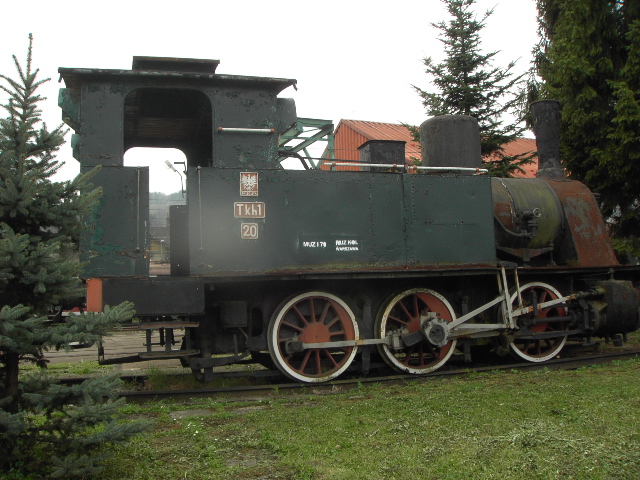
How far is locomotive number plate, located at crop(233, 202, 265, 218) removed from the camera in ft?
20.4

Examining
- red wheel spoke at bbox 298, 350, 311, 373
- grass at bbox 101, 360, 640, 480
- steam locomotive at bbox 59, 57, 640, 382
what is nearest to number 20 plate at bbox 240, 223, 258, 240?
steam locomotive at bbox 59, 57, 640, 382

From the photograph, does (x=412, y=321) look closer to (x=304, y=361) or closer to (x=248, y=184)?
(x=304, y=361)

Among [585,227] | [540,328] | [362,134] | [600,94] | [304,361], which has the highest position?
[362,134]

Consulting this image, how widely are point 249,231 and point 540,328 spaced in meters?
4.48

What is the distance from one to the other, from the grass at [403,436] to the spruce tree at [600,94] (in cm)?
658

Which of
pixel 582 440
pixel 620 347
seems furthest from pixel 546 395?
pixel 620 347

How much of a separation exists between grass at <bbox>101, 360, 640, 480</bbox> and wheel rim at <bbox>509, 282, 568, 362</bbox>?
5.27 feet

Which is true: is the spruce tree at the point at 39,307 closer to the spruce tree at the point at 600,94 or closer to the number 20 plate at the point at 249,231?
the number 20 plate at the point at 249,231

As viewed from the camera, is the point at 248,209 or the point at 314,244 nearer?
the point at 248,209

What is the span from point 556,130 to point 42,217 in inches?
301

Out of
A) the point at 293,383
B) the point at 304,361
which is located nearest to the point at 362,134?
the point at 304,361

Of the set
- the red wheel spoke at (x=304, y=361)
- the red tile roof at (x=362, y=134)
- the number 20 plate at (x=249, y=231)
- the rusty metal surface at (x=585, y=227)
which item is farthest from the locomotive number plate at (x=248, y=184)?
the red tile roof at (x=362, y=134)

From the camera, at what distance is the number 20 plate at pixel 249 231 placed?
6211 millimetres

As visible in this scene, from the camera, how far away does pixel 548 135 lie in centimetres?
889
